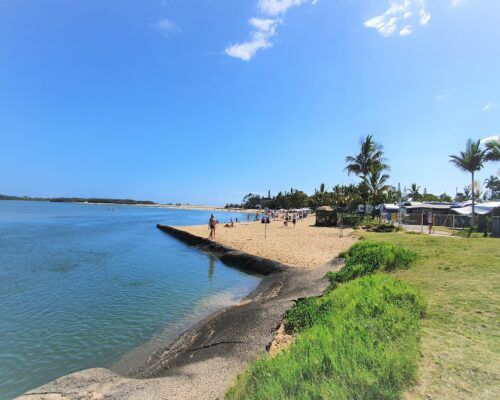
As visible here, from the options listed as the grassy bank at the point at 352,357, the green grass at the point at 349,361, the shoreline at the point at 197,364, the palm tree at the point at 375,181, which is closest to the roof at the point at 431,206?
the palm tree at the point at 375,181

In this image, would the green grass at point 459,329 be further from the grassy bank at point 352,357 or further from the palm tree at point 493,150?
the palm tree at point 493,150

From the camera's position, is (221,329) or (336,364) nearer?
(336,364)

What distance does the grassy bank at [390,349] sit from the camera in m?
2.89

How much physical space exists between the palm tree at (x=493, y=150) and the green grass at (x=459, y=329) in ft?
63.0

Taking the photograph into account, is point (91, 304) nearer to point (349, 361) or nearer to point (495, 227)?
point (349, 361)

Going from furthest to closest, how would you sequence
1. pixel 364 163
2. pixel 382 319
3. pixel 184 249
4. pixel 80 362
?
pixel 364 163 → pixel 184 249 → pixel 80 362 → pixel 382 319

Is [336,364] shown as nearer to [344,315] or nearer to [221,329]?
[344,315]

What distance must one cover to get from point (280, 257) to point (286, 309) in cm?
932

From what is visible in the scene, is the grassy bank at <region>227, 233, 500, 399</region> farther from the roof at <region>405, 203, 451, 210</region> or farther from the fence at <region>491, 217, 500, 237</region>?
the roof at <region>405, 203, 451, 210</region>

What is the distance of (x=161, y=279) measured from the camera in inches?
573

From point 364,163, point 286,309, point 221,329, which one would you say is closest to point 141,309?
point 221,329

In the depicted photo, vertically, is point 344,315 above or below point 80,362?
above

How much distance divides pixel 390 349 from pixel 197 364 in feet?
10.3

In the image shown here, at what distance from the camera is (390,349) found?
11.3ft
